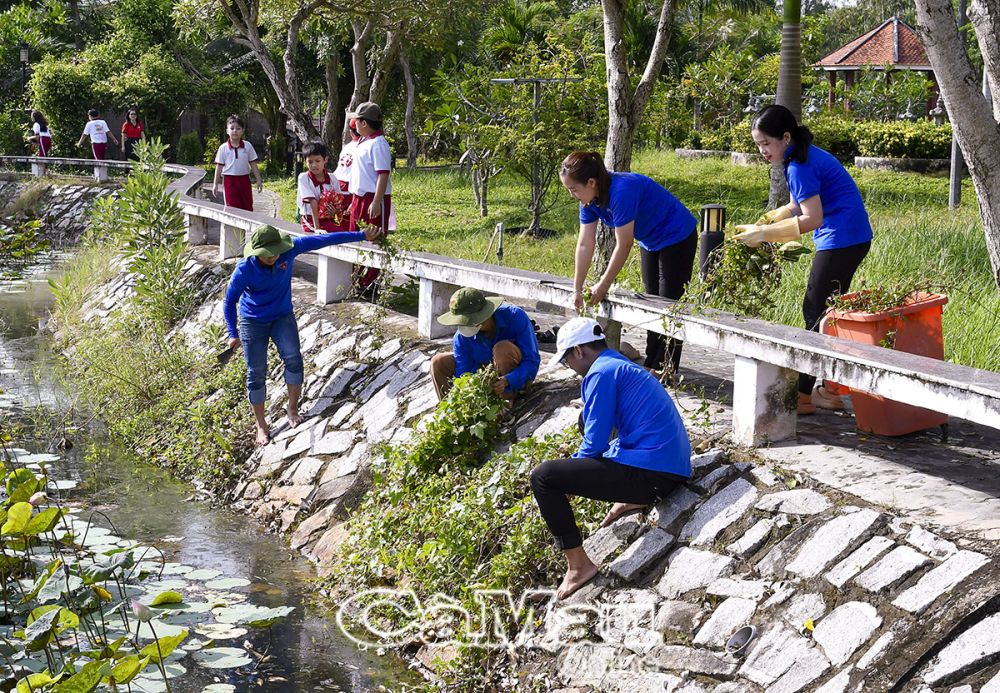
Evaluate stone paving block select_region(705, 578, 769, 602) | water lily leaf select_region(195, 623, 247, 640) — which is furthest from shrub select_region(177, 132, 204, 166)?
stone paving block select_region(705, 578, 769, 602)

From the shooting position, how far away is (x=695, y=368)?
7332mm

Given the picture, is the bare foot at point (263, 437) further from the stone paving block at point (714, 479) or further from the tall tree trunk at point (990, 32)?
the tall tree trunk at point (990, 32)

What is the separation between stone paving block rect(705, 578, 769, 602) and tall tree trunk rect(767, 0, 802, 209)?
9587 mm

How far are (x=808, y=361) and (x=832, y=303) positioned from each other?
89 cm

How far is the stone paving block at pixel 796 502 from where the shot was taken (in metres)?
4.68

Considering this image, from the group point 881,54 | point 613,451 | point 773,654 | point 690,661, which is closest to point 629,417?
point 613,451

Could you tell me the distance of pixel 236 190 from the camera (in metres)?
13.4

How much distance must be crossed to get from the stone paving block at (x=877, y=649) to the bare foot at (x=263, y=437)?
5625 mm

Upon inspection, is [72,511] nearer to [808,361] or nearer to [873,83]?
[808,361]

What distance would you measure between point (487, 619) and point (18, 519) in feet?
7.08

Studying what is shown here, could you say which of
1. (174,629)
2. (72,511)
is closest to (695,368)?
(174,629)

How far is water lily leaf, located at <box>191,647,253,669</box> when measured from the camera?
210 inches

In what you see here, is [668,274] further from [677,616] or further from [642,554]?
[677,616]

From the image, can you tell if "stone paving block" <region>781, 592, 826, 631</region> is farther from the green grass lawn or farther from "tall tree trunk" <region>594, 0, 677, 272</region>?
"tall tree trunk" <region>594, 0, 677, 272</region>
